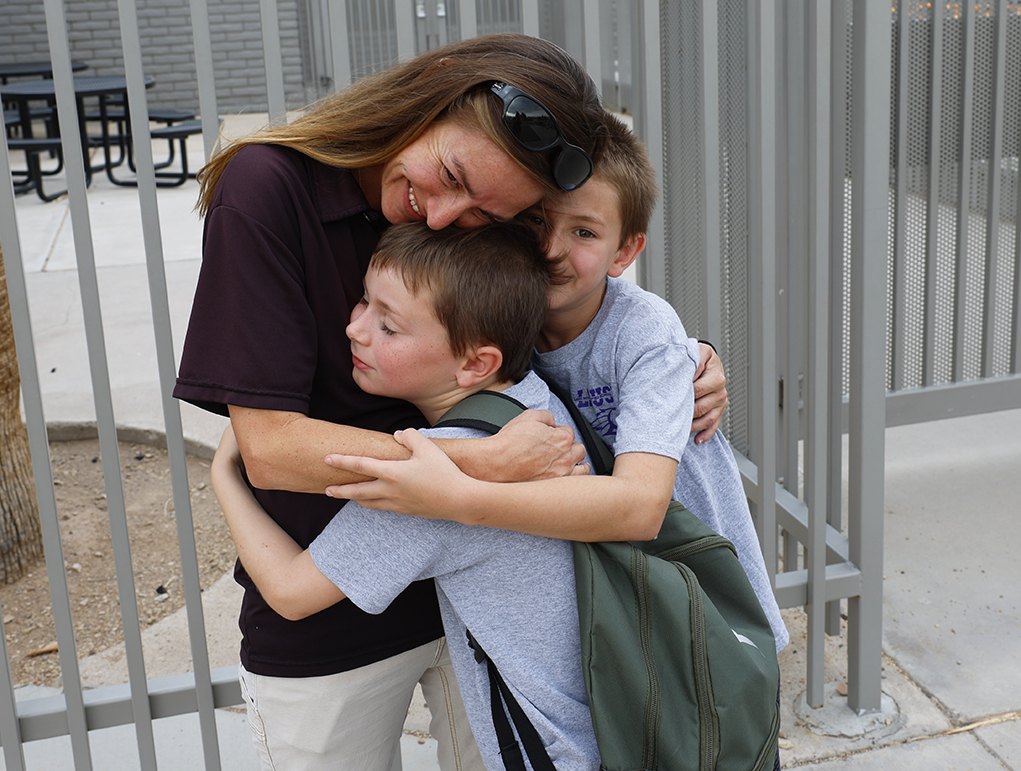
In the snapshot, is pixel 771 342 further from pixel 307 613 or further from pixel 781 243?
pixel 307 613

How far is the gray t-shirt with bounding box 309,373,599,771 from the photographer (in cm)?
134

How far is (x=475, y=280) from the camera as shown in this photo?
1.35m

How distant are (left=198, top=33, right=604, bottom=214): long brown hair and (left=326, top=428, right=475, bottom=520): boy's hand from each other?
40 cm

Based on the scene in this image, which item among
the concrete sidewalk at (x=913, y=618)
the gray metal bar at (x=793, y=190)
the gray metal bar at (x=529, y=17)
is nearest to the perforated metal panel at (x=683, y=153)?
the gray metal bar at (x=793, y=190)

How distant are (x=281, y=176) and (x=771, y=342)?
1.44 m

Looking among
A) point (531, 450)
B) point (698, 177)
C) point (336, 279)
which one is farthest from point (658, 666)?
point (698, 177)

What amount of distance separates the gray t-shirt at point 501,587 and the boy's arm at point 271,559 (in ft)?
0.10

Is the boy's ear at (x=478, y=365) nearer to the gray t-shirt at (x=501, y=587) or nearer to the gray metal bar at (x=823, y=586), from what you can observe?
the gray t-shirt at (x=501, y=587)

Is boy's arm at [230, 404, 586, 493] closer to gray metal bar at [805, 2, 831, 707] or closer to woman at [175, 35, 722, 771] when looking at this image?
woman at [175, 35, 722, 771]

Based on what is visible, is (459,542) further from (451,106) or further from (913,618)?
(913,618)

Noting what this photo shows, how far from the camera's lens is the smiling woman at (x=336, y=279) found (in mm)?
1282

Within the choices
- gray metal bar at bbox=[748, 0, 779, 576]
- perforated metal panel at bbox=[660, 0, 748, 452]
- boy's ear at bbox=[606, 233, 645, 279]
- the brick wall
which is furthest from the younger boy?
the brick wall

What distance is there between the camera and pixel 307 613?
1382 millimetres

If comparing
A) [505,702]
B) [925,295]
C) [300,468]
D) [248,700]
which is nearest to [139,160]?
[300,468]
